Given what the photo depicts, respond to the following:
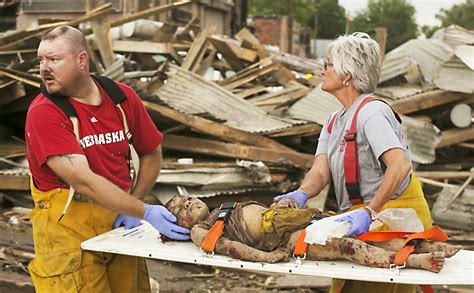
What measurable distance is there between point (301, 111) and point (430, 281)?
20.8ft

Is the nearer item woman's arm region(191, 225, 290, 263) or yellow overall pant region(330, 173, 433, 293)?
woman's arm region(191, 225, 290, 263)

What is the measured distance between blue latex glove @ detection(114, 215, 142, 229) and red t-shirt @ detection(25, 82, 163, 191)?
0.18 meters

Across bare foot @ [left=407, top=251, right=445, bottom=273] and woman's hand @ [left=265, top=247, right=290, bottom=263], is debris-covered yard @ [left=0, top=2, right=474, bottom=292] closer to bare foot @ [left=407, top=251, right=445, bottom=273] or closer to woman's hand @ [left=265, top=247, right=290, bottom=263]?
woman's hand @ [left=265, top=247, right=290, bottom=263]

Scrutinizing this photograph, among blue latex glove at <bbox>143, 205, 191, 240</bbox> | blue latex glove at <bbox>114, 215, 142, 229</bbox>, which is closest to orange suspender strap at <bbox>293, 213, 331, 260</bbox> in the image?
blue latex glove at <bbox>143, 205, 191, 240</bbox>

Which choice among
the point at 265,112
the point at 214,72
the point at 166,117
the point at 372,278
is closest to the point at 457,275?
the point at 372,278

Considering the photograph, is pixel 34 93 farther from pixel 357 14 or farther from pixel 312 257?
pixel 357 14

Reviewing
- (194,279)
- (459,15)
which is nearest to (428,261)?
(194,279)

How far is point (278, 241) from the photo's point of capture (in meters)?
3.88

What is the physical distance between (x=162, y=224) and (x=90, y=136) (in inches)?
25.5

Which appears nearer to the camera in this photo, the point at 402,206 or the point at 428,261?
the point at 428,261

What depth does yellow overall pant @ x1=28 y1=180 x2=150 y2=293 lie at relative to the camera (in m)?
3.91

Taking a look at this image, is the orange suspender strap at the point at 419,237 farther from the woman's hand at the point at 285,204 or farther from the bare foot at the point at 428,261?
the woman's hand at the point at 285,204

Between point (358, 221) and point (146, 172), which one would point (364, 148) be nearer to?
point (358, 221)

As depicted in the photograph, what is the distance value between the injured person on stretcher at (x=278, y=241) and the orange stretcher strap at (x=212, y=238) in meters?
0.03
